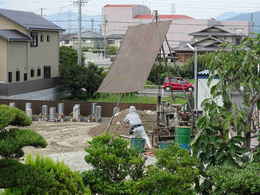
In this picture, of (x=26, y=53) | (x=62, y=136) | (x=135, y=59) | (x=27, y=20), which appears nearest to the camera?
(x=135, y=59)

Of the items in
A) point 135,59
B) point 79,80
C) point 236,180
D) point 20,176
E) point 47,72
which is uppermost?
point 135,59

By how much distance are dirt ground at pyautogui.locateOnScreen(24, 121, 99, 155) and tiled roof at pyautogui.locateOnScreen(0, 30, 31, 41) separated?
6.99 m

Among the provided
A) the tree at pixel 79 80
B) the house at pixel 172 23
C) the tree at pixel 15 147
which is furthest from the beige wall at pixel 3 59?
the house at pixel 172 23

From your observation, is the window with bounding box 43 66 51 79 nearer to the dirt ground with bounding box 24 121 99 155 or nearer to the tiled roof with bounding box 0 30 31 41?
the tiled roof with bounding box 0 30 31 41

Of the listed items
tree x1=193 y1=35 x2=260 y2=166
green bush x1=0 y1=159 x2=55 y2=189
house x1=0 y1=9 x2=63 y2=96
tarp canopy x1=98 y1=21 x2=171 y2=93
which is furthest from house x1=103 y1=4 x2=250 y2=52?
green bush x1=0 y1=159 x2=55 y2=189

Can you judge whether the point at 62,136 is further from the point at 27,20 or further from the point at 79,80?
the point at 27,20

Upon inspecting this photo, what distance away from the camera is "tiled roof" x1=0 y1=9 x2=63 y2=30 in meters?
31.7

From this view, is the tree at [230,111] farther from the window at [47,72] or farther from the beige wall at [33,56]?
the window at [47,72]

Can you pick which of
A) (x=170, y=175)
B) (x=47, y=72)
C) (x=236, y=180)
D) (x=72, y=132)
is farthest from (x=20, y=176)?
(x=47, y=72)

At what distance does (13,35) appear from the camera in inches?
1185

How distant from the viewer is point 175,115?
18984mm

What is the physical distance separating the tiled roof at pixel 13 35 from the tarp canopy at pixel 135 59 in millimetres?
13139

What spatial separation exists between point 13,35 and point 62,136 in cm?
1155

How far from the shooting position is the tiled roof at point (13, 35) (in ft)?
95.7
